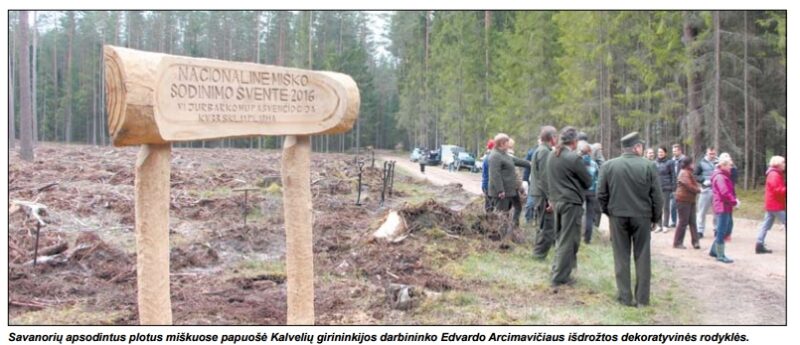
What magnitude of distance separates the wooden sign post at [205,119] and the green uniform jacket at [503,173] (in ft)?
15.1

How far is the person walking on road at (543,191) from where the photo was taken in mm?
8148

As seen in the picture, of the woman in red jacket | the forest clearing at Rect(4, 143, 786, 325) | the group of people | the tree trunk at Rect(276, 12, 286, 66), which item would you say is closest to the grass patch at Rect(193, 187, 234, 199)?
the forest clearing at Rect(4, 143, 786, 325)

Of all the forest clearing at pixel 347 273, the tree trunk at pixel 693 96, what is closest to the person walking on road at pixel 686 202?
the forest clearing at pixel 347 273

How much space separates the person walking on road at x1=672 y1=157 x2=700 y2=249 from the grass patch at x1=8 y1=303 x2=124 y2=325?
7.99 meters

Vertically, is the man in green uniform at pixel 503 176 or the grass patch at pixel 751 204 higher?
the man in green uniform at pixel 503 176

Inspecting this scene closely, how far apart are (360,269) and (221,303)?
1.96 metres

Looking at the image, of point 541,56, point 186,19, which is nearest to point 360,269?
point 541,56

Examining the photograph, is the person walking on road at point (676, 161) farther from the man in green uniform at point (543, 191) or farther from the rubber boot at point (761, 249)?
the man in green uniform at point (543, 191)

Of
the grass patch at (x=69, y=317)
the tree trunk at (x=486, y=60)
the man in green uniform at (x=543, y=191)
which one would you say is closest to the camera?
the grass patch at (x=69, y=317)

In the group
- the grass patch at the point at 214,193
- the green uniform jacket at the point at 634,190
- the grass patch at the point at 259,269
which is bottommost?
the grass patch at the point at 259,269

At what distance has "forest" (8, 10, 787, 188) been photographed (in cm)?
1894

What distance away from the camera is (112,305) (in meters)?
6.15

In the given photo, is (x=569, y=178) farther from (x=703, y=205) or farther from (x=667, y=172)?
(x=703, y=205)
